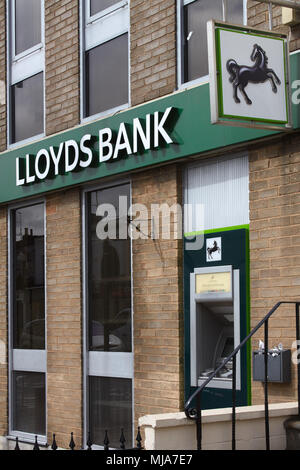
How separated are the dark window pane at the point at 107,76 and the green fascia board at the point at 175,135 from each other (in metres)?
0.35

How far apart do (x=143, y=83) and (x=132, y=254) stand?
6.13 ft

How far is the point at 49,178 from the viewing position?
1062 cm

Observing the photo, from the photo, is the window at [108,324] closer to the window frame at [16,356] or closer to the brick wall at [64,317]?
the brick wall at [64,317]

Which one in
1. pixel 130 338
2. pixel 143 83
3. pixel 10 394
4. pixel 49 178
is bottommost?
pixel 10 394

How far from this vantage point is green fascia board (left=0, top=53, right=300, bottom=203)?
26.6 feet

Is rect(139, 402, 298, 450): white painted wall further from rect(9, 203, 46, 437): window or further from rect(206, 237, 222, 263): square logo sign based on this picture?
rect(9, 203, 46, 437): window

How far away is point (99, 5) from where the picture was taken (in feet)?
34.2

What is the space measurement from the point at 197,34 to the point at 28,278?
4185mm

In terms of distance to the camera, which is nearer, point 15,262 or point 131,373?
point 131,373

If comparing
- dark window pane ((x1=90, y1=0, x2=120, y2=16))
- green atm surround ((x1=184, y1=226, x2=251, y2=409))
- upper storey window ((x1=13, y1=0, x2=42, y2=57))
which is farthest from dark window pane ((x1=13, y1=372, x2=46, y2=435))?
dark window pane ((x1=90, y1=0, x2=120, y2=16))

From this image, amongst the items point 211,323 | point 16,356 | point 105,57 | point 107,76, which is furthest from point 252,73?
point 16,356
